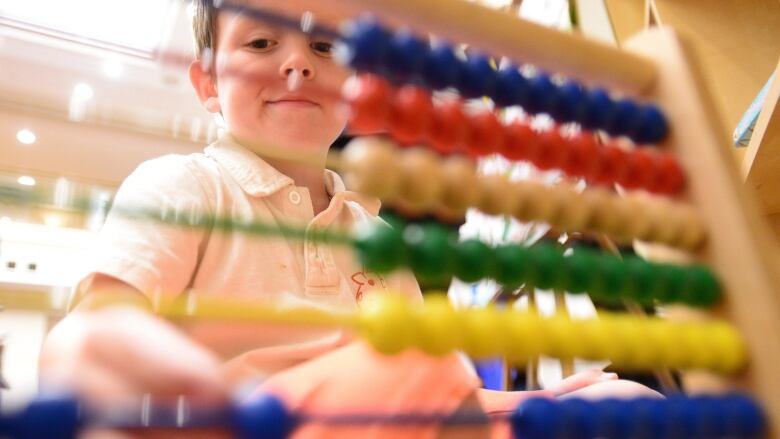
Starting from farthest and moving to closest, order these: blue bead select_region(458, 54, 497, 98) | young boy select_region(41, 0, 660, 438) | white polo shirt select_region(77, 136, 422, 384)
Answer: white polo shirt select_region(77, 136, 422, 384) < blue bead select_region(458, 54, 497, 98) < young boy select_region(41, 0, 660, 438)

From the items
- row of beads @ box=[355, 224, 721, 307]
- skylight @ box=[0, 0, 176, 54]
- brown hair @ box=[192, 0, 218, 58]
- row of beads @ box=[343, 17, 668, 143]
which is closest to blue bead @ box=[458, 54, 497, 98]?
row of beads @ box=[343, 17, 668, 143]

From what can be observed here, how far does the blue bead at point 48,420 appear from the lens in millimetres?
227

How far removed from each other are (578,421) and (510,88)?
0.75 ft

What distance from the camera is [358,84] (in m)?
0.38

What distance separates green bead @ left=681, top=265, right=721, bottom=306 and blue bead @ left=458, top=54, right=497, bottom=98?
0.20 meters

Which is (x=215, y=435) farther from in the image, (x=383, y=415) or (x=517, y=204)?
(x=517, y=204)

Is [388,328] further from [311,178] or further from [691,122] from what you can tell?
[311,178]

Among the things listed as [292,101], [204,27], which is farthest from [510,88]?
[204,27]

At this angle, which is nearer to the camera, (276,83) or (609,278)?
(609,278)

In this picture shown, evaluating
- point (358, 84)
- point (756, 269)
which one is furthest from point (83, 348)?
point (756, 269)

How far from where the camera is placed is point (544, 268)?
A: 1.36ft

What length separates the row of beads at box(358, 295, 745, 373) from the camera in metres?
0.33

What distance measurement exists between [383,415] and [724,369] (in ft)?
0.86

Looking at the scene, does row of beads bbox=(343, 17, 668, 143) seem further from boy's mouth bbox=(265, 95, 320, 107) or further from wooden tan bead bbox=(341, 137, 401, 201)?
boy's mouth bbox=(265, 95, 320, 107)
